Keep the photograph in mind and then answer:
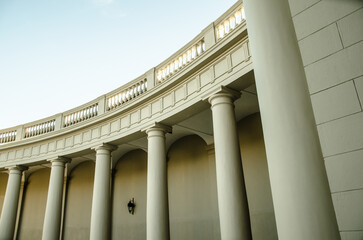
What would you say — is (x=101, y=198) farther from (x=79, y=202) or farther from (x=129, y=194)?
(x=79, y=202)

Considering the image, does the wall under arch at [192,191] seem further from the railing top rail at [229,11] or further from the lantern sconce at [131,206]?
the railing top rail at [229,11]

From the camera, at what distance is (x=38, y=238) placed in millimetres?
25734

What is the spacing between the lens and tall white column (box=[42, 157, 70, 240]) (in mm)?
18641

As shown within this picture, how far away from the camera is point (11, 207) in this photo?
69.9ft

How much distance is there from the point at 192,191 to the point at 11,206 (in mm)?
13156

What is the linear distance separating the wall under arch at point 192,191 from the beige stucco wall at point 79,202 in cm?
840

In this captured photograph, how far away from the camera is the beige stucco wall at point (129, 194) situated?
21.9 metres

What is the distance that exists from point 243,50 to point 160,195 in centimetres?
753

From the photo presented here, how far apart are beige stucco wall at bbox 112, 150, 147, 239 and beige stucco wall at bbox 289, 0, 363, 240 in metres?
19.0

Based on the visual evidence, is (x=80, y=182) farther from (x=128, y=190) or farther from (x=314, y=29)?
(x=314, y=29)

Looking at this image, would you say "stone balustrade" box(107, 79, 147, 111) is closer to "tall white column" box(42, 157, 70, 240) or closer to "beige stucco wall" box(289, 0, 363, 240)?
"tall white column" box(42, 157, 70, 240)

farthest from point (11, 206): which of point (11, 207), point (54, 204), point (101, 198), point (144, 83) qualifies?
point (144, 83)

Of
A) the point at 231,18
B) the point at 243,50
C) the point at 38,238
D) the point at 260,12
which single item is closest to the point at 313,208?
the point at 260,12

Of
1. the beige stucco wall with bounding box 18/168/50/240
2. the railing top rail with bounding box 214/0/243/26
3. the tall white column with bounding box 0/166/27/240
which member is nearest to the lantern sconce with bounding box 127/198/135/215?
the tall white column with bounding box 0/166/27/240
